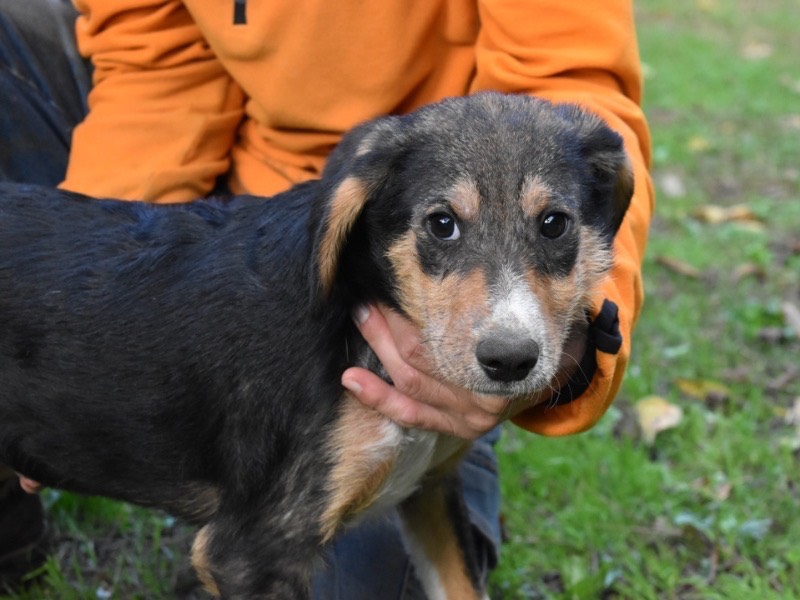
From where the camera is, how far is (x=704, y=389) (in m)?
4.69

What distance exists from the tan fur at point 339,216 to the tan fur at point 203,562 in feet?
2.52

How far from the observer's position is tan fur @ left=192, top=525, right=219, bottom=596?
2.80 meters

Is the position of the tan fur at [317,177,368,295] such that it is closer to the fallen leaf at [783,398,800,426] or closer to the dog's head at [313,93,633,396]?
the dog's head at [313,93,633,396]

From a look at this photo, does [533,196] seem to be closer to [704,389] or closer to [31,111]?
[31,111]

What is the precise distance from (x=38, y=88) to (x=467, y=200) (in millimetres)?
1919

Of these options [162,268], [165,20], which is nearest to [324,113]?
[165,20]

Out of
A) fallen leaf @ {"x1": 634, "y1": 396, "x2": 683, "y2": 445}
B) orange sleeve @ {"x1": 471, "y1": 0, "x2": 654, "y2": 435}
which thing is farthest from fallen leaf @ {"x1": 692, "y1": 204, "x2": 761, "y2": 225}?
orange sleeve @ {"x1": 471, "y1": 0, "x2": 654, "y2": 435}

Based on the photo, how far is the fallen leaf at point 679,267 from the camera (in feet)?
19.1

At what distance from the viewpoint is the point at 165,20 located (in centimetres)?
371

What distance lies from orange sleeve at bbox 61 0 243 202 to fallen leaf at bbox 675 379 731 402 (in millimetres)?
2192

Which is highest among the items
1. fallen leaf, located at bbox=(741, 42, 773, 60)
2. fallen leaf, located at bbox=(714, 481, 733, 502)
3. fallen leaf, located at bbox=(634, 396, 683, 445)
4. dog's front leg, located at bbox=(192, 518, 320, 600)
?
dog's front leg, located at bbox=(192, 518, 320, 600)

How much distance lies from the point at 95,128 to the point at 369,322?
4.60 feet

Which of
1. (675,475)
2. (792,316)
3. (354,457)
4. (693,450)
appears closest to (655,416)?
(693,450)

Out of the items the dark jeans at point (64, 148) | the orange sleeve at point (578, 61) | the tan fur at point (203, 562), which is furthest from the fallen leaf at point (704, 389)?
the tan fur at point (203, 562)
